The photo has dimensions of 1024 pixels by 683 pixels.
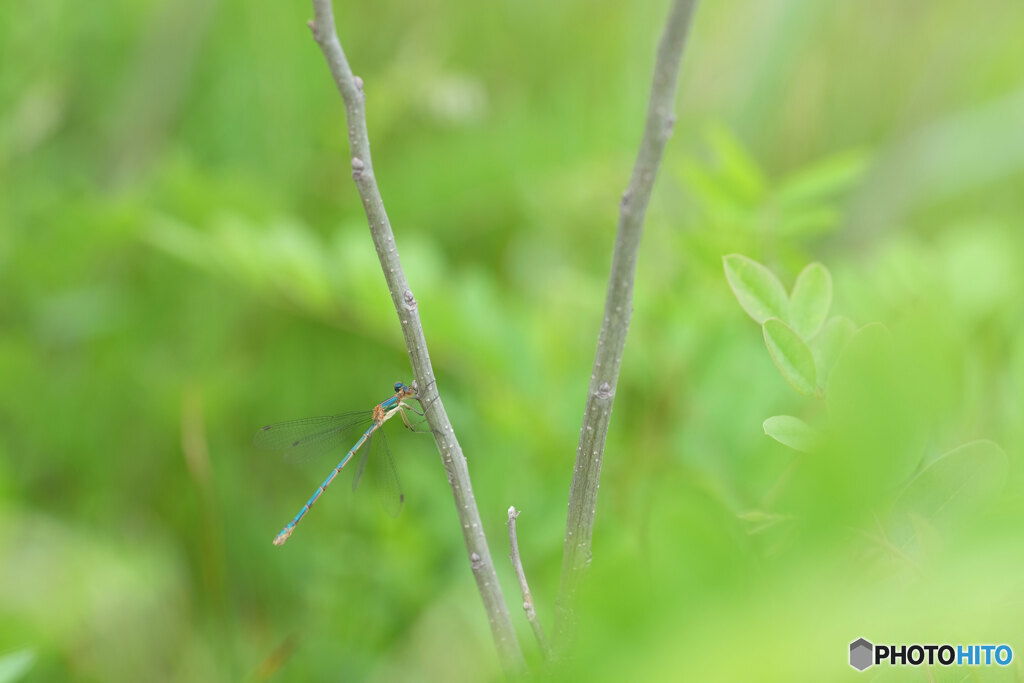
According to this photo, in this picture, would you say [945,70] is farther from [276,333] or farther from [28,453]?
[28,453]

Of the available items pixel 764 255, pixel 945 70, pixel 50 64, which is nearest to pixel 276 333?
pixel 50 64

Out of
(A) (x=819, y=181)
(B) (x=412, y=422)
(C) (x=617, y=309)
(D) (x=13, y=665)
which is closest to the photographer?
(C) (x=617, y=309)

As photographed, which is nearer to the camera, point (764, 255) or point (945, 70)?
point (764, 255)

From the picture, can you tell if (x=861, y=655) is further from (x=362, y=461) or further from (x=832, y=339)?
(x=362, y=461)

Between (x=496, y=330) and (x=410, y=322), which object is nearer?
(x=410, y=322)

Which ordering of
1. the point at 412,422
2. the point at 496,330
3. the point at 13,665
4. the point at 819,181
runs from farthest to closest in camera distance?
1. the point at 496,330
2. the point at 412,422
3. the point at 819,181
4. the point at 13,665

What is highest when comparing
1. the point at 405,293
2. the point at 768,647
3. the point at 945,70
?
the point at 945,70

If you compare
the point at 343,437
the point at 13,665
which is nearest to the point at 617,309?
the point at 13,665

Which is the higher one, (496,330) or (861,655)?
(496,330)
